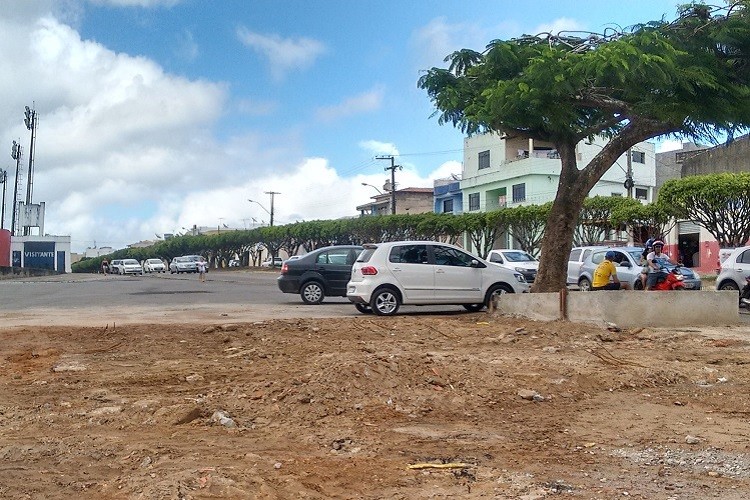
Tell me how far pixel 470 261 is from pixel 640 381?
27.9 ft

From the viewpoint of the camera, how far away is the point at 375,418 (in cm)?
643

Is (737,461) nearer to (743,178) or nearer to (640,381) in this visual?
(640,381)

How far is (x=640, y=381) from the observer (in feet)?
26.3

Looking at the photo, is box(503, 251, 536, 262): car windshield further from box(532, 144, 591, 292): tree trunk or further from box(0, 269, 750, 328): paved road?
box(532, 144, 591, 292): tree trunk

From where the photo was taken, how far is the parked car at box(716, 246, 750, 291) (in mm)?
19359

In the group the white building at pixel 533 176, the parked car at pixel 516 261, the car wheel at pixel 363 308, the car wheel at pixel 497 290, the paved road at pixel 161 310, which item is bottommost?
the paved road at pixel 161 310

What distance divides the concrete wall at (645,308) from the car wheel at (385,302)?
11.0 feet

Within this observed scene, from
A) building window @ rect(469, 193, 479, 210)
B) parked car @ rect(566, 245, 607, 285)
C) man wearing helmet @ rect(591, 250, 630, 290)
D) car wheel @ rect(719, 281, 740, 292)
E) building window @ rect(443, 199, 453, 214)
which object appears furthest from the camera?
building window @ rect(443, 199, 453, 214)

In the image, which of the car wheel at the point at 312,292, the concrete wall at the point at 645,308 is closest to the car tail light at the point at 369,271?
the concrete wall at the point at 645,308

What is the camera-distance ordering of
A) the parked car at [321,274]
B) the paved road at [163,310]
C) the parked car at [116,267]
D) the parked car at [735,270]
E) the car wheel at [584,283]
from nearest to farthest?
the paved road at [163,310] < the parked car at [735,270] < the parked car at [321,274] < the car wheel at [584,283] < the parked car at [116,267]

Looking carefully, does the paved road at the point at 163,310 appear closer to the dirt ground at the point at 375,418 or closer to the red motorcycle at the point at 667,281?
the red motorcycle at the point at 667,281

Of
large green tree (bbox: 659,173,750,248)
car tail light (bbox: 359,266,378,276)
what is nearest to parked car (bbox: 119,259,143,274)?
large green tree (bbox: 659,173,750,248)

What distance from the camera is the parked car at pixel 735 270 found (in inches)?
762

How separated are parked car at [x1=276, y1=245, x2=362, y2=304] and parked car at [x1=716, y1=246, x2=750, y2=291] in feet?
29.8
